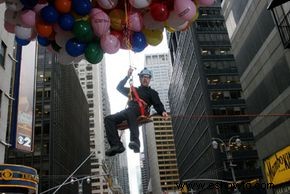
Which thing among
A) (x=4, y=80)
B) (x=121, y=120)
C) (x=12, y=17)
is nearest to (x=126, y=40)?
(x=121, y=120)

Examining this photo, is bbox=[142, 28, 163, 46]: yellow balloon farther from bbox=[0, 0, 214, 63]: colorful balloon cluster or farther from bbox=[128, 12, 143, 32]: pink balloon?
bbox=[128, 12, 143, 32]: pink balloon

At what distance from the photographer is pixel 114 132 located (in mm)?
7473

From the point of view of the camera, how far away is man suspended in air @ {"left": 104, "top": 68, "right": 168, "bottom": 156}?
7357 mm

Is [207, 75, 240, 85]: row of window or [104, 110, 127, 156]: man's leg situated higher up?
[207, 75, 240, 85]: row of window

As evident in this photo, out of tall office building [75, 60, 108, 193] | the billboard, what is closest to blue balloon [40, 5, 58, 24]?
the billboard

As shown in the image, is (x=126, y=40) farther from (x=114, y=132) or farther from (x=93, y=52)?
(x=114, y=132)

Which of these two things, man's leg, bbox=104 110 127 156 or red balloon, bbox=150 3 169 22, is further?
red balloon, bbox=150 3 169 22

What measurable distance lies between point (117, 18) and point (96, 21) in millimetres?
655

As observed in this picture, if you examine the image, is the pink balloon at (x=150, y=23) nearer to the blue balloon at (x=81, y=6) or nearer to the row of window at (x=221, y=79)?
the blue balloon at (x=81, y=6)

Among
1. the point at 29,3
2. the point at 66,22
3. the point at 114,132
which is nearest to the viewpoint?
the point at 114,132

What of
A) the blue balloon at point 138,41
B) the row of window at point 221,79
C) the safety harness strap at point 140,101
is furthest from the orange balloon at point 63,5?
the row of window at point 221,79

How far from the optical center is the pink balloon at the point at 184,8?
7762mm

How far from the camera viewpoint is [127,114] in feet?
24.9

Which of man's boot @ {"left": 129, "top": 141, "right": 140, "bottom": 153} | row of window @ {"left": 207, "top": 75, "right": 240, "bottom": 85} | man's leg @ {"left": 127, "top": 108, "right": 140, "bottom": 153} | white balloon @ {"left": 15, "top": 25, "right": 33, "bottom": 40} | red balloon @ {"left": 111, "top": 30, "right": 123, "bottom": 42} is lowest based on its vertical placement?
man's boot @ {"left": 129, "top": 141, "right": 140, "bottom": 153}
